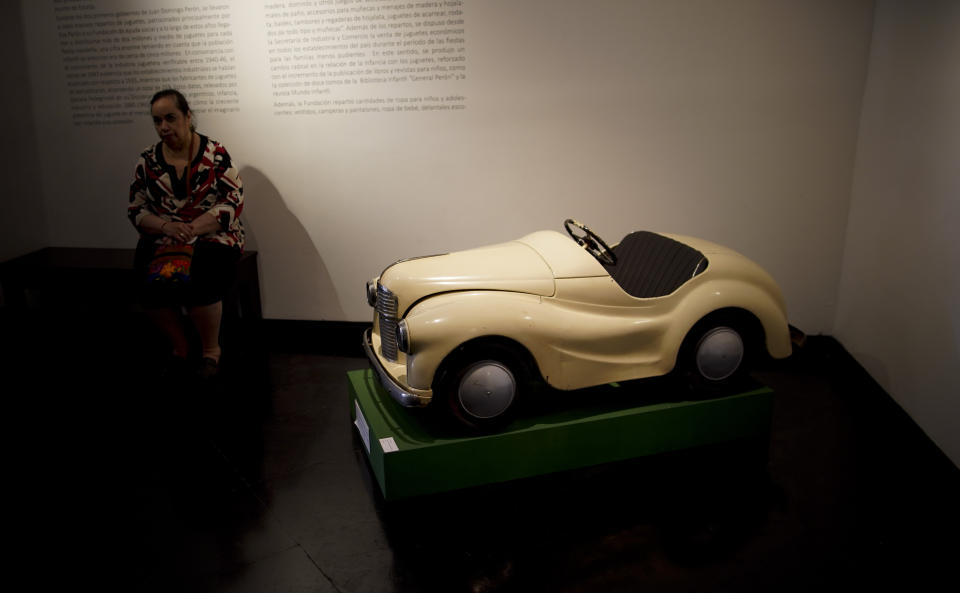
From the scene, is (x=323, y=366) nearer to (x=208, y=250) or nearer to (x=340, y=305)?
(x=340, y=305)

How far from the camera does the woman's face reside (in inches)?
158

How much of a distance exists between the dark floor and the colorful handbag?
667mm

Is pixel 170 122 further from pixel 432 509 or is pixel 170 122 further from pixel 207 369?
pixel 432 509

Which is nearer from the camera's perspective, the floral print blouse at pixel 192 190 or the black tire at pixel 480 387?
the black tire at pixel 480 387

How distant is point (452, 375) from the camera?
2869mm

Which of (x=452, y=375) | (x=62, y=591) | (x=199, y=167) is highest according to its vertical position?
(x=199, y=167)

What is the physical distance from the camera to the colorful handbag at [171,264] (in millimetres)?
4043

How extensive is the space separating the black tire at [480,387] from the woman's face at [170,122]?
7.85ft

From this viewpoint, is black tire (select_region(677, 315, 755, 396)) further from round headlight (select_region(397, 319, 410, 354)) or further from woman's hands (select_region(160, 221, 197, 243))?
woman's hands (select_region(160, 221, 197, 243))

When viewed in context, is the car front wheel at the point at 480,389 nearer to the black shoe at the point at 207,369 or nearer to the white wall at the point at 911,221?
the black shoe at the point at 207,369

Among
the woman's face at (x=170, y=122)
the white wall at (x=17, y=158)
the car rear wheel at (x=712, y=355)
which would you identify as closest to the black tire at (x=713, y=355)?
the car rear wheel at (x=712, y=355)

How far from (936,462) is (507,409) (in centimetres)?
208

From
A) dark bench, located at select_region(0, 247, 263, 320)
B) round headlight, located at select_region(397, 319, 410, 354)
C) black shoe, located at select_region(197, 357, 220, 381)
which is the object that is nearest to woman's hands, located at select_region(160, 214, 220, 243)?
dark bench, located at select_region(0, 247, 263, 320)

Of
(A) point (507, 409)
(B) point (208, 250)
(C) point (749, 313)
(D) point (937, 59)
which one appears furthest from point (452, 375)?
(D) point (937, 59)
